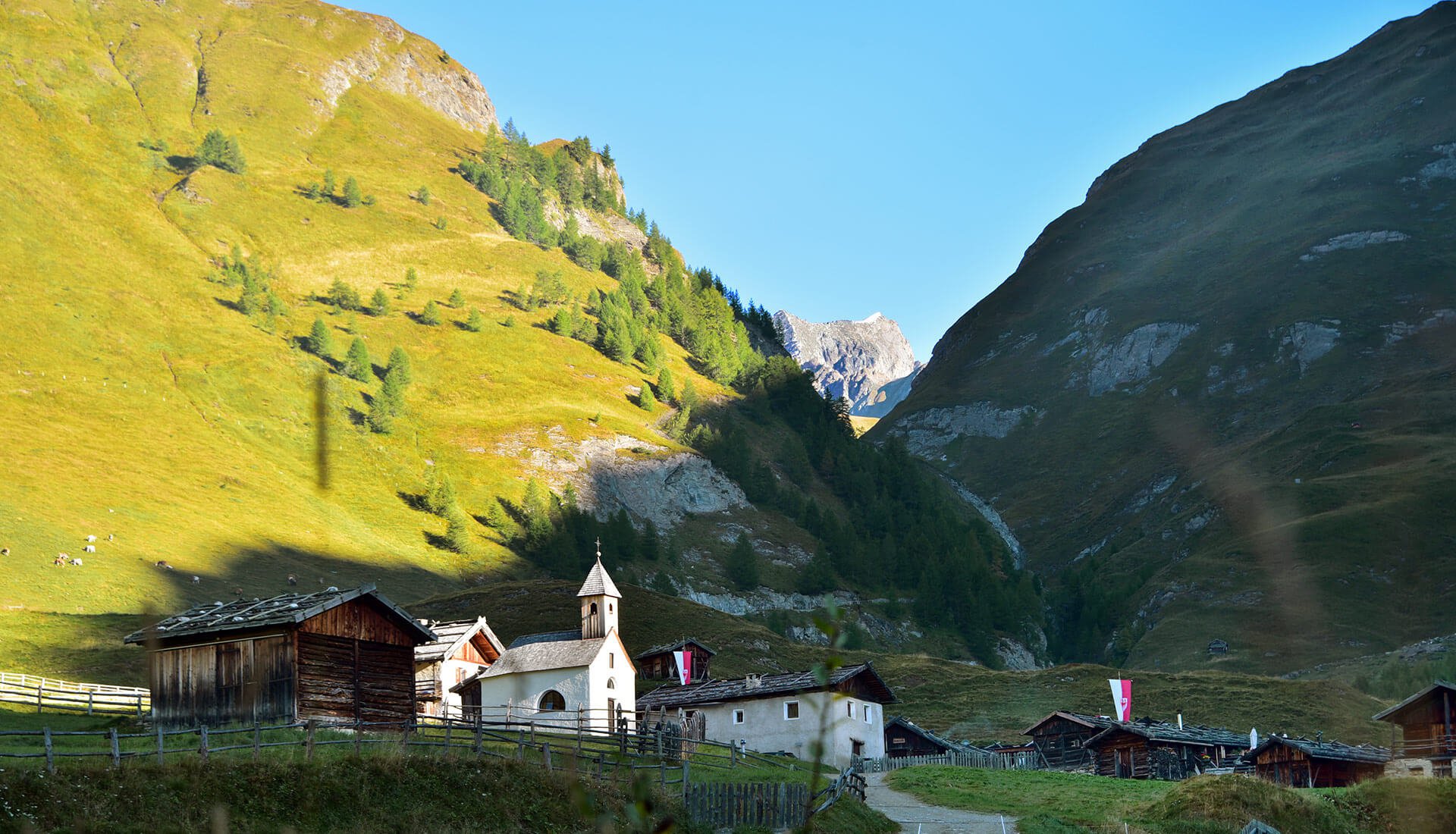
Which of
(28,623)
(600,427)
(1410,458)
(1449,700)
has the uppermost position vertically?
(600,427)

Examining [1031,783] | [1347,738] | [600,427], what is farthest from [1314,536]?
[1031,783]

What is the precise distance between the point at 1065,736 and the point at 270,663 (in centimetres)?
5438

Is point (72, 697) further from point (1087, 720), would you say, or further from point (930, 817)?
point (1087, 720)

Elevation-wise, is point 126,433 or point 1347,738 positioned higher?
point 126,433

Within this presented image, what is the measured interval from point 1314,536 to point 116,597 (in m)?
143

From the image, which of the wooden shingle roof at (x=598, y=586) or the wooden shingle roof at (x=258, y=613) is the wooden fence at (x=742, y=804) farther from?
the wooden shingle roof at (x=598, y=586)

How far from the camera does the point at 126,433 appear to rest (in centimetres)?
13200

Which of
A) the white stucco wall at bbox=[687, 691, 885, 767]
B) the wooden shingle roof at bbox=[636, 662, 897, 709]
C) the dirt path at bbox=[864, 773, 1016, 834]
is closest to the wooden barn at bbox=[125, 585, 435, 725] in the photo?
the dirt path at bbox=[864, 773, 1016, 834]

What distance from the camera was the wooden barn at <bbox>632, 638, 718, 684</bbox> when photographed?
8659cm

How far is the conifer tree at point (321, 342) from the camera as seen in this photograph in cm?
17600

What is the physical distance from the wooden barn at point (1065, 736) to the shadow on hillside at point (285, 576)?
2086 inches

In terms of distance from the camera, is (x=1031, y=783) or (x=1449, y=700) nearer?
(x=1031, y=783)

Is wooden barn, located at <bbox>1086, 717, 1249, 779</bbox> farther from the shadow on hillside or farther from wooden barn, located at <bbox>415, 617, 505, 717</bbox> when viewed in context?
the shadow on hillside

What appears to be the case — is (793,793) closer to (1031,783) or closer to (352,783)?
(352,783)
